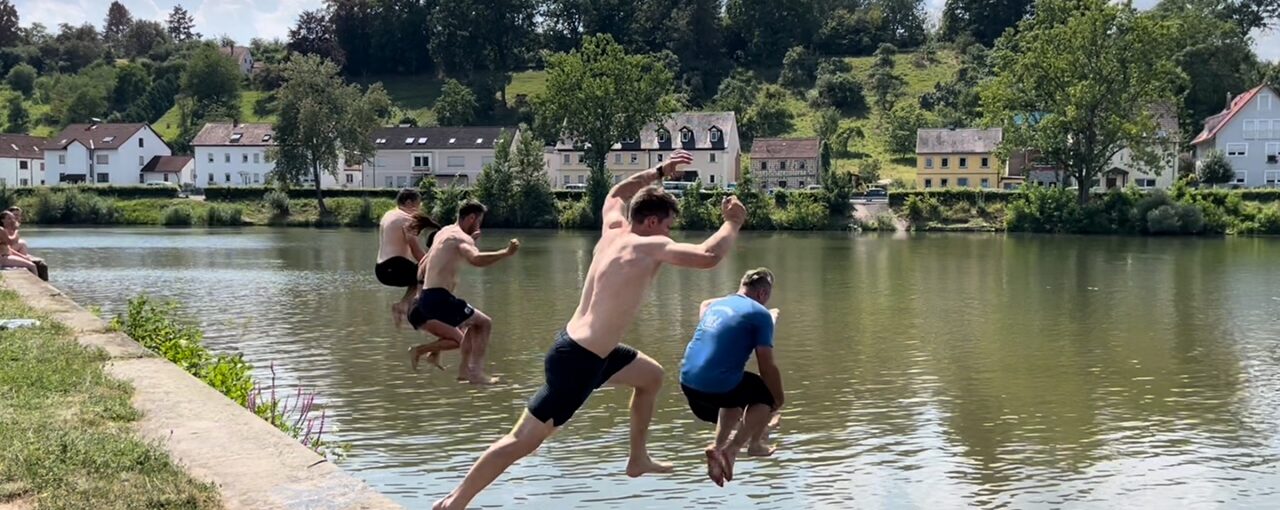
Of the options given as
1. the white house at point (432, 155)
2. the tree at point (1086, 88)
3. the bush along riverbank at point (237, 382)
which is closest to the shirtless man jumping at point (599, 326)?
the bush along riverbank at point (237, 382)

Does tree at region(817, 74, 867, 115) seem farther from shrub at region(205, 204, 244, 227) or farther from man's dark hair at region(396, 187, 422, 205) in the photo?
man's dark hair at region(396, 187, 422, 205)

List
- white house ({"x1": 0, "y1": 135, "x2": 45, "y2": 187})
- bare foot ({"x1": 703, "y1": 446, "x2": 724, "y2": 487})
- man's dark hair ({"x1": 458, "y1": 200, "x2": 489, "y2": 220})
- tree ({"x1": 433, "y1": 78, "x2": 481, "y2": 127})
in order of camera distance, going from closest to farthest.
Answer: bare foot ({"x1": 703, "y1": 446, "x2": 724, "y2": 487}), man's dark hair ({"x1": 458, "y1": 200, "x2": 489, "y2": 220}), white house ({"x1": 0, "y1": 135, "x2": 45, "y2": 187}), tree ({"x1": 433, "y1": 78, "x2": 481, "y2": 127})

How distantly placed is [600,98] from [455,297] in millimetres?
83367

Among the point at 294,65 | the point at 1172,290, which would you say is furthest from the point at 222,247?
the point at 1172,290

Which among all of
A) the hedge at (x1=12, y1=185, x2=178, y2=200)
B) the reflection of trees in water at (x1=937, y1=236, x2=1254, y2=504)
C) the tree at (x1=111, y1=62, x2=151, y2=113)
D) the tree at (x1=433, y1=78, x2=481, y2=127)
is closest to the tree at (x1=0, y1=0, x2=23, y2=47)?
the tree at (x1=111, y1=62, x2=151, y2=113)

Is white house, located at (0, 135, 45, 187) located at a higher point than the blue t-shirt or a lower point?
higher

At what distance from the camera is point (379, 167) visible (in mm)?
117812

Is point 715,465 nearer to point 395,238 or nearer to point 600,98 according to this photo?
point 395,238

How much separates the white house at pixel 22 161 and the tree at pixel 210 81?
913 inches

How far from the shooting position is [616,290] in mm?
8164

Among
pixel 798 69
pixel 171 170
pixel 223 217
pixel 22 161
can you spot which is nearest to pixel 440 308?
pixel 223 217

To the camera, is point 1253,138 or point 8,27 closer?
point 1253,138

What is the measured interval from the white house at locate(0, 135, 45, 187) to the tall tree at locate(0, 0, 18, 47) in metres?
72.6

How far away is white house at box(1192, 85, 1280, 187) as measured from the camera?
9894 cm
